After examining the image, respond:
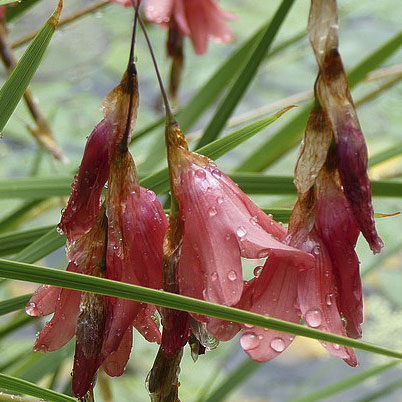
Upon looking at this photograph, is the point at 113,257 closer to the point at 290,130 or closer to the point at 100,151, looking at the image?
the point at 100,151

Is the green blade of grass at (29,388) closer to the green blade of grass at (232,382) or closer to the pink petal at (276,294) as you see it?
the pink petal at (276,294)

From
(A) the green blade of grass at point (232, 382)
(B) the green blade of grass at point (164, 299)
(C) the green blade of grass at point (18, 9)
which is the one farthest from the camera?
(A) the green blade of grass at point (232, 382)

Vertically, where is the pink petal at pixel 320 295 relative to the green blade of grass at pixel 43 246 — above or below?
above

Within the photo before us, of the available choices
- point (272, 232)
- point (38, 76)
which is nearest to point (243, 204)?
point (272, 232)

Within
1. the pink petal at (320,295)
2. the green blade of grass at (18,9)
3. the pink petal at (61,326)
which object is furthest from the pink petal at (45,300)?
the green blade of grass at (18,9)

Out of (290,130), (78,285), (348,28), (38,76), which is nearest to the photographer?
(78,285)

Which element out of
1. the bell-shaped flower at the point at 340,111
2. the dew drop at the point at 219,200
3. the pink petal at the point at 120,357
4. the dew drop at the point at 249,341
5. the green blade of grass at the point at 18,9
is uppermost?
the bell-shaped flower at the point at 340,111

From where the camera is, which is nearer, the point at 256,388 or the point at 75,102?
the point at 75,102

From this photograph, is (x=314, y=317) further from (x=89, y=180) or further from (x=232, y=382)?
(x=232, y=382)
